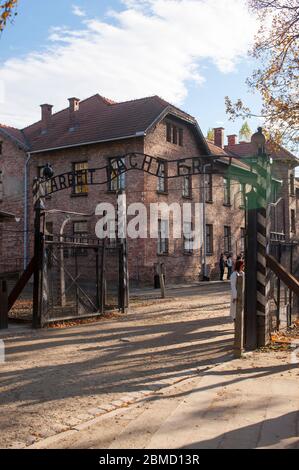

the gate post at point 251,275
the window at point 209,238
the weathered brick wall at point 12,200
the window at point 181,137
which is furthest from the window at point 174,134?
the gate post at point 251,275

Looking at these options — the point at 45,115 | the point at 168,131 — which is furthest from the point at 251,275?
the point at 45,115

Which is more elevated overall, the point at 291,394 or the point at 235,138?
the point at 235,138

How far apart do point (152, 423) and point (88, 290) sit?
38.7 ft

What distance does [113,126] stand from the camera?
97.6 feet

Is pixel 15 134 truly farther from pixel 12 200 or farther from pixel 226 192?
pixel 226 192

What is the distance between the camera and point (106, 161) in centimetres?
2944

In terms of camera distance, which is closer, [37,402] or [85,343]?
[37,402]

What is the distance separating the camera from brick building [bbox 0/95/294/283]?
28.4 metres

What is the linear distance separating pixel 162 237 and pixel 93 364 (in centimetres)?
2096

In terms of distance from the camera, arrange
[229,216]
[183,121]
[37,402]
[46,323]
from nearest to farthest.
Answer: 1. [37,402]
2. [46,323]
3. [183,121]
4. [229,216]

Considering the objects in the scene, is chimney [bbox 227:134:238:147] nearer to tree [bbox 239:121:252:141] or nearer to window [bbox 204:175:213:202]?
window [bbox 204:175:213:202]

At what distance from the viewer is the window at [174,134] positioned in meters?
30.5

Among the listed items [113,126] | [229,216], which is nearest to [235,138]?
[229,216]
